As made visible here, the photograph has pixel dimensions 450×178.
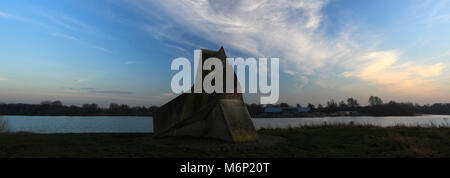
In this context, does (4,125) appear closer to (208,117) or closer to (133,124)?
(133,124)

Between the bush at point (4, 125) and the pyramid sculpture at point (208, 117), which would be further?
the bush at point (4, 125)

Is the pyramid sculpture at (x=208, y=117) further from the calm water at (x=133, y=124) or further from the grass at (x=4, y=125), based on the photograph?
the grass at (x=4, y=125)

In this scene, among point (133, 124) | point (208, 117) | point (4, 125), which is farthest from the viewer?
point (133, 124)

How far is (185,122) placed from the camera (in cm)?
1209

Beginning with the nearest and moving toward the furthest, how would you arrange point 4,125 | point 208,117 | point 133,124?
point 208,117, point 4,125, point 133,124

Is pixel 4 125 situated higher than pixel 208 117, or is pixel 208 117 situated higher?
pixel 208 117

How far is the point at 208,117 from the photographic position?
11.9m

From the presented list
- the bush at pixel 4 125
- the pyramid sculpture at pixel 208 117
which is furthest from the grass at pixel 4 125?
the pyramid sculpture at pixel 208 117

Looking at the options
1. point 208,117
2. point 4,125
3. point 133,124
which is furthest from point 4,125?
point 208,117

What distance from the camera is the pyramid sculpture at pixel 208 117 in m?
10.8

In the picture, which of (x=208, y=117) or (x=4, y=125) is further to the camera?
(x=4, y=125)
